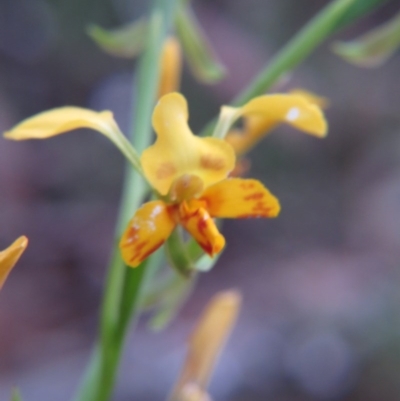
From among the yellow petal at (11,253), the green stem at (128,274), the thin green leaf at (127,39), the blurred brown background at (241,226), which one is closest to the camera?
the yellow petal at (11,253)

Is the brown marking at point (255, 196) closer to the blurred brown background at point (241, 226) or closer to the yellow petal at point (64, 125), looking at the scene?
the yellow petal at point (64, 125)

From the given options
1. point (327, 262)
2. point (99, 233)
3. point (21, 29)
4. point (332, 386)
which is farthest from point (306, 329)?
point (21, 29)

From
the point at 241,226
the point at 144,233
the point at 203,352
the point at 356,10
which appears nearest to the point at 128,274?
the point at 144,233

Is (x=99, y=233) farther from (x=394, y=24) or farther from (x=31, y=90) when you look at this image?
(x=394, y=24)

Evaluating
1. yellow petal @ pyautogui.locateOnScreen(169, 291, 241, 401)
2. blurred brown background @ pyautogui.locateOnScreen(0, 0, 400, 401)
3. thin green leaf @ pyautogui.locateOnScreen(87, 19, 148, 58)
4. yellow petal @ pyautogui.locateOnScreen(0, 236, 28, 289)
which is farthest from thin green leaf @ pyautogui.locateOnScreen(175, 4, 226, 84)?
blurred brown background @ pyautogui.locateOnScreen(0, 0, 400, 401)

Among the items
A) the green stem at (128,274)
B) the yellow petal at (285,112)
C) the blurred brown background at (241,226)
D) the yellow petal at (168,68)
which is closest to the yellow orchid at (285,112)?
the yellow petal at (285,112)

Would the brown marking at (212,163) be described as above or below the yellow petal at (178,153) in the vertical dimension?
below
